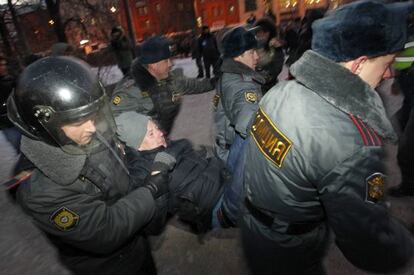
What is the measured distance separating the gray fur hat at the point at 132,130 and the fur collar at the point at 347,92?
1319mm

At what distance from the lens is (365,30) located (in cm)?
128

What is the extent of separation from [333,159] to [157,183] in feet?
3.76

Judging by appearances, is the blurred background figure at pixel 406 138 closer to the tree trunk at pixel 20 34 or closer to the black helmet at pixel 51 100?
the black helmet at pixel 51 100

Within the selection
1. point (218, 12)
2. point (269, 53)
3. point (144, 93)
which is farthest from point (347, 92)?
point (218, 12)

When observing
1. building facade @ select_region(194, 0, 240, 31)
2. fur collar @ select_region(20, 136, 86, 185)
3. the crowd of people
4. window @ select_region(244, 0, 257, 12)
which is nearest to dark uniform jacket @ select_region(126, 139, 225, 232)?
the crowd of people

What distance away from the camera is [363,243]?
1.38 meters

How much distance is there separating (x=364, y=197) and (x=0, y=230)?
183 inches

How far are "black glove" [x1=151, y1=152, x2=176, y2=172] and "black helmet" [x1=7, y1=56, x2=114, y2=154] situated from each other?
0.55 meters

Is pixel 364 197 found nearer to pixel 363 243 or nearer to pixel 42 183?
pixel 363 243

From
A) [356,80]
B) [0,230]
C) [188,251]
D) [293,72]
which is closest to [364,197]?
[356,80]

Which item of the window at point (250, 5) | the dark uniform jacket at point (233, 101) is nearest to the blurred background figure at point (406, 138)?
the dark uniform jacket at point (233, 101)

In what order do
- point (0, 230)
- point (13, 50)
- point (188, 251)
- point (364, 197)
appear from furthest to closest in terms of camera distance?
1. point (13, 50)
2. point (0, 230)
3. point (188, 251)
4. point (364, 197)

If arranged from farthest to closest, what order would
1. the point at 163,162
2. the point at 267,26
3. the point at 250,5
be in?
the point at 250,5
the point at 267,26
the point at 163,162

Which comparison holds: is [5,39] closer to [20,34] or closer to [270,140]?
[20,34]
